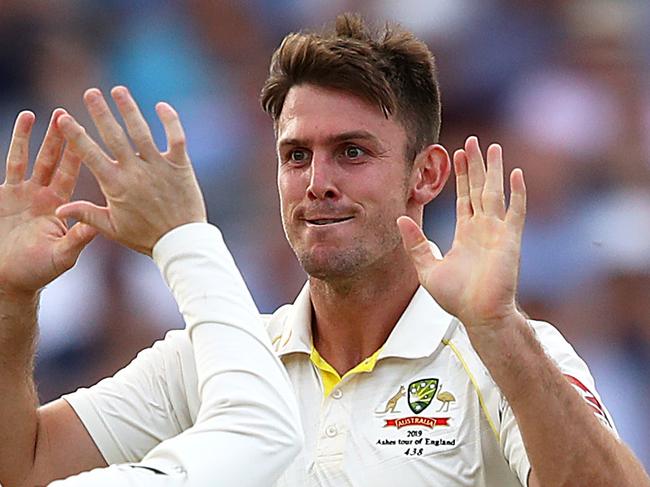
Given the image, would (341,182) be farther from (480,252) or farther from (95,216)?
(95,216)

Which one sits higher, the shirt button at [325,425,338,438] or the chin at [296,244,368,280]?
the chin at [296,244,368,280]

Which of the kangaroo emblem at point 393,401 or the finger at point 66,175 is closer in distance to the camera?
the finger at point 66,175

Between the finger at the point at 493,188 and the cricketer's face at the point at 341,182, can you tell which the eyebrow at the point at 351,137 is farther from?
the finger at the point at 493,188

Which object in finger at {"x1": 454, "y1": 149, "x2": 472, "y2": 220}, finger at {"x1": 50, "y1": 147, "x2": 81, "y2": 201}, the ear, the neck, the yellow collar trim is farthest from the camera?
the ear

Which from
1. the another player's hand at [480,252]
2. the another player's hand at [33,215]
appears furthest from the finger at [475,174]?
the another player's hand at [33,215]

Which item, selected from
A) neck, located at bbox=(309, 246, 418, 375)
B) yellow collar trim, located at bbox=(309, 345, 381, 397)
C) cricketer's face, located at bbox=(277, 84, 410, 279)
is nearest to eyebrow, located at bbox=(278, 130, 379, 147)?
cricketer's face, located at bbox=(277, 84, 410, 279)

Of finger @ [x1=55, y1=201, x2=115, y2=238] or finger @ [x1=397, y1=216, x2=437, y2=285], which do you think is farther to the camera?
finger @ [x1=397, y1=216, x2=437, y2=285]

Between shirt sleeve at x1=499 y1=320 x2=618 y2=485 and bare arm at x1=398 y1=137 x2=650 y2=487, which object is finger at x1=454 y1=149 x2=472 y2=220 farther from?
shirt sleeve at x1=499 y1=320 x2=618 y2=485

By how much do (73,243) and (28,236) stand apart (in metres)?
0.14

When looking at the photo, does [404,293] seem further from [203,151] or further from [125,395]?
[203,151]

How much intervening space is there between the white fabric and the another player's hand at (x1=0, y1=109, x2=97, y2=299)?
1.37ft

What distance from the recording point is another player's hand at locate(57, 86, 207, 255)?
1611mm

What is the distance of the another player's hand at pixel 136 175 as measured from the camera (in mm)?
1611

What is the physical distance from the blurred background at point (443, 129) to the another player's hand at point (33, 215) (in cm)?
198
